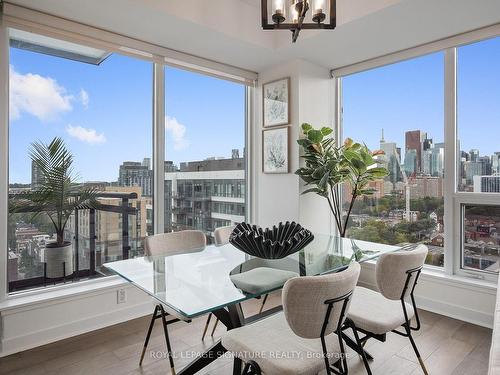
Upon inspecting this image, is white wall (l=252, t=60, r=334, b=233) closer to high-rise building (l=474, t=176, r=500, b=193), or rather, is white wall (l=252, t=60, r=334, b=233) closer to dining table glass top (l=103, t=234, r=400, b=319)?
dining table glass top (l=103, t=234, r=400, b=319)

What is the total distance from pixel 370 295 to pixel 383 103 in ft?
7.51

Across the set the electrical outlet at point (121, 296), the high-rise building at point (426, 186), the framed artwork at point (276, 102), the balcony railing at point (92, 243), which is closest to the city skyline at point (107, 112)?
the balcony railing at point (92, 243)

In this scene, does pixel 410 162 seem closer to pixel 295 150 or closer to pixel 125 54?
pixel 295 150

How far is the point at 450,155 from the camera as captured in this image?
3.04 m

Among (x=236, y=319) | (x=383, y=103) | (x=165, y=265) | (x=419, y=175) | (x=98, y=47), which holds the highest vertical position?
(x=98, y=47)

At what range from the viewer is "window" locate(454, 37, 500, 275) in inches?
112

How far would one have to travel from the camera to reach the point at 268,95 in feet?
12.6

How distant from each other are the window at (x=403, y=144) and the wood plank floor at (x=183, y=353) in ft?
2.89

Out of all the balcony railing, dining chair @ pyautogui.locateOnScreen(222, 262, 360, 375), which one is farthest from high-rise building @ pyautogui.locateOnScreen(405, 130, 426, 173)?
the balcony railing

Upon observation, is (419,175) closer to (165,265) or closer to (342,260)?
(342,260)

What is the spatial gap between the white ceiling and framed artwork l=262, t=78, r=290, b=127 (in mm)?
299

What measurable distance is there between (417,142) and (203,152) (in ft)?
7.33

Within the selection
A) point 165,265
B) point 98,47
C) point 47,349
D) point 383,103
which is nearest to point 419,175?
point 383,103

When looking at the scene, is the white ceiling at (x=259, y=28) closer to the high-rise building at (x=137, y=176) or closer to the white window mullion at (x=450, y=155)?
the white window mullion at (x=450, y=155)
